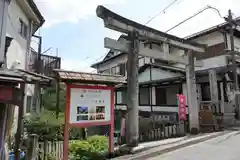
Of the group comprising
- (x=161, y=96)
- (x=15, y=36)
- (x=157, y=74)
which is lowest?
(x=161, y=96)

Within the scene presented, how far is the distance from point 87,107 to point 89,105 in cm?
10

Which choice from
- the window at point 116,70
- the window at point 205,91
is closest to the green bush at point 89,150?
the window at point 205,91

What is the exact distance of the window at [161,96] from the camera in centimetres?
1864

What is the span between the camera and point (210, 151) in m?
7.09

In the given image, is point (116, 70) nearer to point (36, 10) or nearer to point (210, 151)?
point (36, 10)

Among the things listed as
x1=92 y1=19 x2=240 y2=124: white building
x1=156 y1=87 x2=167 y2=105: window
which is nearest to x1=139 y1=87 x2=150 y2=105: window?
x1=92 y1=19 x2=240 y2=124: white building

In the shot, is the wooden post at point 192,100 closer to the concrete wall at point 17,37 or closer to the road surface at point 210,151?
the road surface at point 210,151

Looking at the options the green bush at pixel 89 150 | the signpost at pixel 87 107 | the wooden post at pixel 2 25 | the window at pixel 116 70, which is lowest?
the green bush at pixel 89 150

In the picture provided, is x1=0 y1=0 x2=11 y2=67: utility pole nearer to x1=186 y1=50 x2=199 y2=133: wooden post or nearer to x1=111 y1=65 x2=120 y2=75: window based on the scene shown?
x1=186 y1=50 x2=199 y2=133: wooden post

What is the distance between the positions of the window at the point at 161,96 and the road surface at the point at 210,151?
10.0 metres

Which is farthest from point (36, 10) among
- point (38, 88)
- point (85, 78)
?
point (85, 78)

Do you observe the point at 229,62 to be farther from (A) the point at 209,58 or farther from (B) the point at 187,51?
(B) the point at 187,51

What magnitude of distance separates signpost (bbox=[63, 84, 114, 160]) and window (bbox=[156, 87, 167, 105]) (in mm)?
12109

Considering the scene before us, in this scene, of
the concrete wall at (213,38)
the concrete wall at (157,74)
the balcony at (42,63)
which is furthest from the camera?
the concrete wall at (157,74)
